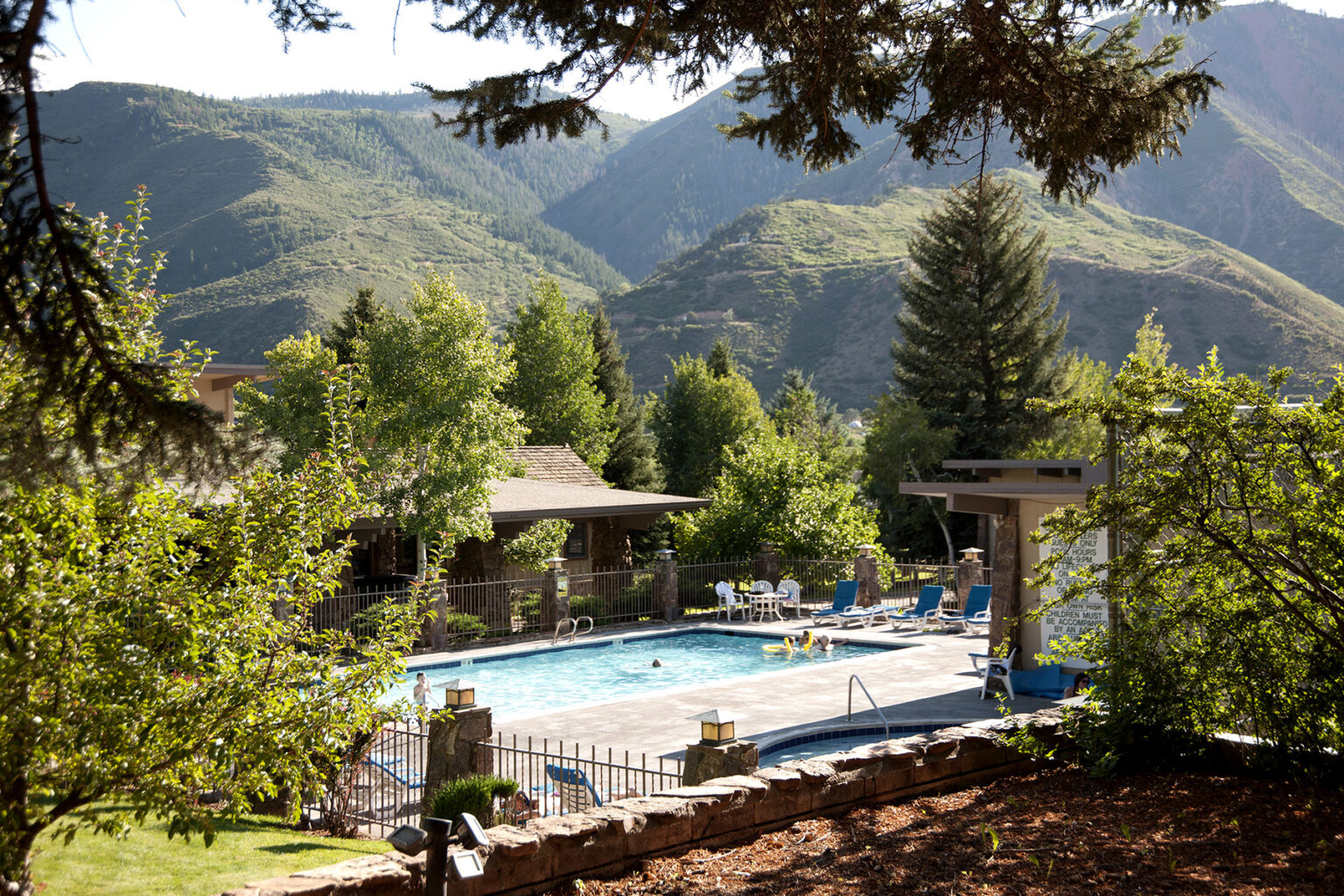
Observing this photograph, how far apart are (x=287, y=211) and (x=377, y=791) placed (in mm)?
119473

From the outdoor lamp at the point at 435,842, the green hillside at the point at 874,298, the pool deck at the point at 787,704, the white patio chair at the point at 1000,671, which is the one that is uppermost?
the green hillside at the point at 874,298

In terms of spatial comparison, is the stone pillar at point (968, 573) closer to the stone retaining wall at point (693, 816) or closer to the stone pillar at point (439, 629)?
the stone pillar at point (439, 629)

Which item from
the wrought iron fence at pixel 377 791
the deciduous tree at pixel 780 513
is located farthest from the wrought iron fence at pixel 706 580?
the wrought iron fence at pixel 377 791

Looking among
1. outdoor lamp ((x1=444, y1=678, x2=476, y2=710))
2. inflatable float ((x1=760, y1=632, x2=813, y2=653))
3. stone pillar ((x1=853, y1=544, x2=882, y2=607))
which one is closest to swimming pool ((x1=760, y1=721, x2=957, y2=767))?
outdoor lamp ((x1=444, y1=678, x2=476, y2=710))

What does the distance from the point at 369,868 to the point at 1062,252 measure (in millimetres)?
105886

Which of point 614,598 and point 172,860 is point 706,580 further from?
point 172,860

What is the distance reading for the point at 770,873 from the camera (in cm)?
539

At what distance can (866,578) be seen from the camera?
22938 mm

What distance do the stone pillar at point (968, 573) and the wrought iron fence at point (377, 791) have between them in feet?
44.2

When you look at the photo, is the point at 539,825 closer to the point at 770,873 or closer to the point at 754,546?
the point at 770,873

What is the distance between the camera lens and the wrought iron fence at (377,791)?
8.88 meters

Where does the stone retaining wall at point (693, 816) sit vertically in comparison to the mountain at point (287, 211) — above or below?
below

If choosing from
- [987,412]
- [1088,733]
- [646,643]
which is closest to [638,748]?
[1088,733]

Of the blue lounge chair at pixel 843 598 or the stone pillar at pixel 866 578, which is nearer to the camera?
the blue lounge chair at pixel 843 598
